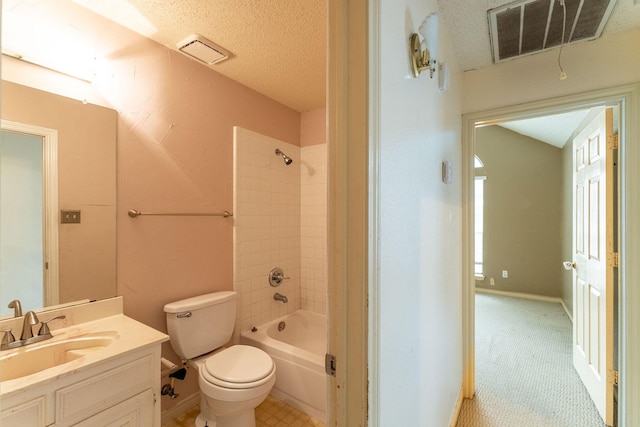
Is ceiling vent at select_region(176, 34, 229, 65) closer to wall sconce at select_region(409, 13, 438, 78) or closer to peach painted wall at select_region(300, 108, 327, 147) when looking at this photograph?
peach painted wall at select_region(300, 108, 327, 147)

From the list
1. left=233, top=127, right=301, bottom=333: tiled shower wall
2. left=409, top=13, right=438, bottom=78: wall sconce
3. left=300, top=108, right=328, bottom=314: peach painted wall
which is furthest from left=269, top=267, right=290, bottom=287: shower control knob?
left=409, top=13, right=438, bottom=78: wall sconce

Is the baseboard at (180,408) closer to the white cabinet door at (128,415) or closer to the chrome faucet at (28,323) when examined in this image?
the white cabinet door at (128,415)

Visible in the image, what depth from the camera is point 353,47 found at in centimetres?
81

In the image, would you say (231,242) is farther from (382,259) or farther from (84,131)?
(382,259)

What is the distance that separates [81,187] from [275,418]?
1794 millimetres

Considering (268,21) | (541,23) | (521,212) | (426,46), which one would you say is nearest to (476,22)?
(541,23)

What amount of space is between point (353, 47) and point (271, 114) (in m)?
1.93

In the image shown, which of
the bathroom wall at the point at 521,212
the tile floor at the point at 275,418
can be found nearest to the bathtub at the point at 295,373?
the tile floor at the point at 275,418

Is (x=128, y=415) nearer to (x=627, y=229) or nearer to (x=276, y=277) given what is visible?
(x=276, y=277)

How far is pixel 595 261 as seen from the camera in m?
1.94

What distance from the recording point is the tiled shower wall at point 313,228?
109 inches

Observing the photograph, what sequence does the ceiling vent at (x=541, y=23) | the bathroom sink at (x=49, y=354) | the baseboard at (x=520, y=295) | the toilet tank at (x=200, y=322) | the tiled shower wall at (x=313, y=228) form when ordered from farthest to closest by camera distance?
the baseboard at (x=520, y=295)
the tiled shower wall at (x=313, y=228)
the toilet tank at (x=200, y=322)
the ceiling vent at (x=541, y=23)
the bathroom sink at (x=49, y=354)

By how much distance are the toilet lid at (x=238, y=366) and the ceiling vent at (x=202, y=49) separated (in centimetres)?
189

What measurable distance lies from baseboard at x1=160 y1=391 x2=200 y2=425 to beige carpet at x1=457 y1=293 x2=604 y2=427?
5.55 ft
